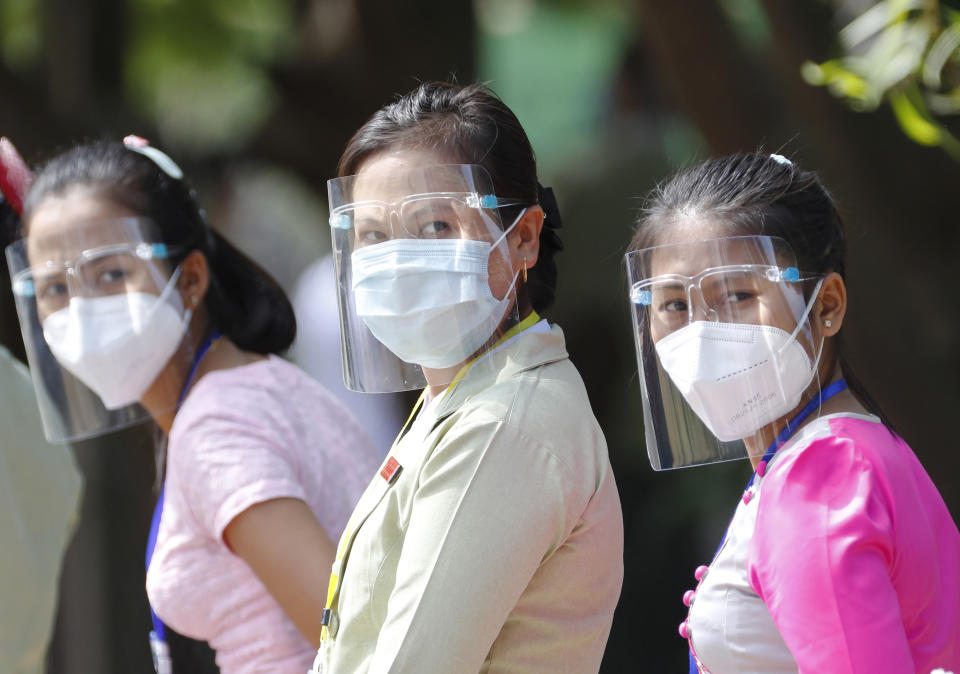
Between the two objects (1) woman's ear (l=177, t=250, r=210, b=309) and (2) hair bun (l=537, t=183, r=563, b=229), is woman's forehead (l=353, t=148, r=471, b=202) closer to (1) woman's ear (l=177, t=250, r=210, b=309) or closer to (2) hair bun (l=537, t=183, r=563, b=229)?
(2) hair bun (l=537, t=183, r=563, b=229)

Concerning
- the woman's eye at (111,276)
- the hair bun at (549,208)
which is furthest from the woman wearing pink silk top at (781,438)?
the woman's eye at (111,276)

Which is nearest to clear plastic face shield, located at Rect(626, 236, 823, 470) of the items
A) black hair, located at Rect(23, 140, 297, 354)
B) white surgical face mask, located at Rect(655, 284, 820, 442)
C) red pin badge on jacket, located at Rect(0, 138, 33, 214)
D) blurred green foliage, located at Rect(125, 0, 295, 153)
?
white surgical face mask, located at Rect(655, 284, 820, 442)

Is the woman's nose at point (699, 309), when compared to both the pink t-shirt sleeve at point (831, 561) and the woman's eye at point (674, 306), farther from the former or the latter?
the pink t-shirt sleeve at point (831, 561)

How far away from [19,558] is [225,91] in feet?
16.1

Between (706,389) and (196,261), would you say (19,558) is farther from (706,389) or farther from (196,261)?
(706,389)

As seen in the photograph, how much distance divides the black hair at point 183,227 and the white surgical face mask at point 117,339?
0.13m

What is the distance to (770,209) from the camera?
82.2 inches

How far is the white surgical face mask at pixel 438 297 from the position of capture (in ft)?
6.79

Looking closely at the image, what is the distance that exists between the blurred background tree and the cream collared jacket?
3.21 feet

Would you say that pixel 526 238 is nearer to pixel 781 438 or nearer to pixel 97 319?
pixel 781 438

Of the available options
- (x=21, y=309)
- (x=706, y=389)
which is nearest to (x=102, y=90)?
(x=21, y=309)

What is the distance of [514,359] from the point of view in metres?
2.01

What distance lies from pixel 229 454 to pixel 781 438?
114cm

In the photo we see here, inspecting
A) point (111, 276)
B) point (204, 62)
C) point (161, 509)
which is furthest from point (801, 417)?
point (204, 62)
